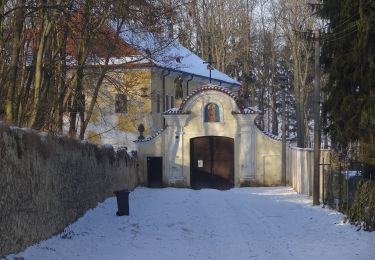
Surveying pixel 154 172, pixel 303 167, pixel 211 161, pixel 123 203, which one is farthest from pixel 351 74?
pixel 154 172

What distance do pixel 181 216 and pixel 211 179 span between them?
2033 centimetres

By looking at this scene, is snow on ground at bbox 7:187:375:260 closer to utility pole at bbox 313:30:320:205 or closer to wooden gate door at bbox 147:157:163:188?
utility pole at bbox 313:30:320:205

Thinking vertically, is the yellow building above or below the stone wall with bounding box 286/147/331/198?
above

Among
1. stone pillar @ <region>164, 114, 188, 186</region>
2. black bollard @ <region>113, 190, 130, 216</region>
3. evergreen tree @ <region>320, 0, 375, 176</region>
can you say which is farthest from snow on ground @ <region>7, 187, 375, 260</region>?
stone pillar @ <region>164, 114, 188, 186</region>

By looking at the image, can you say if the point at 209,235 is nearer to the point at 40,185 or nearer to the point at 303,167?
the point at 40,185

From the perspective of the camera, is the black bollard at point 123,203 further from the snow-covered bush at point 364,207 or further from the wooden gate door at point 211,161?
the wooden gate door at point 211,161

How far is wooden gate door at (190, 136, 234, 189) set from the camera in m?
41.0

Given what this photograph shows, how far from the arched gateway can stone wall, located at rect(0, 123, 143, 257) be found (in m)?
17.4

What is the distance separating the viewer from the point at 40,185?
567 inches

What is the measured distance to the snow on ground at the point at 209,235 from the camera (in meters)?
13.7

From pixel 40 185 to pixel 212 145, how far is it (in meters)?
27.1

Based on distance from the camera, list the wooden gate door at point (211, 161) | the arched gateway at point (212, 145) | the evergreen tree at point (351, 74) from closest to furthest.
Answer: the evergreen tree at point (351, 74)
the arched gateway at point (212, 145)
the wooden gate door at point (211, 161)

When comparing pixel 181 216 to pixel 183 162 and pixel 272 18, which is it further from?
pixel 272 18

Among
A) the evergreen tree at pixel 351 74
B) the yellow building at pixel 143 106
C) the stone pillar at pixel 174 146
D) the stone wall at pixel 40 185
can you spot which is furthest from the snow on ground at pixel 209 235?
the stone pillar at pixel 174 146
